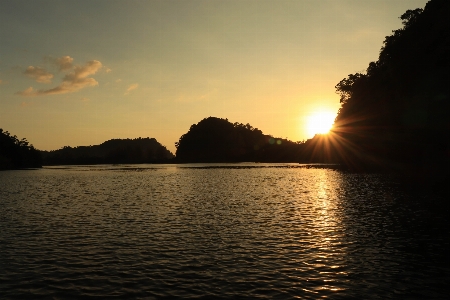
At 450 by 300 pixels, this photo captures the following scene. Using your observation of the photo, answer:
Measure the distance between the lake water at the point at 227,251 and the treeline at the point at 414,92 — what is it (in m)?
61.7

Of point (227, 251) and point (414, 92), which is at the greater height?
point (414, 92)

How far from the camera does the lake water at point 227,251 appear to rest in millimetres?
19797

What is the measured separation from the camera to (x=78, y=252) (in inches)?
1083

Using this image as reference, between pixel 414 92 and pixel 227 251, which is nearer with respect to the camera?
pixel 227 251

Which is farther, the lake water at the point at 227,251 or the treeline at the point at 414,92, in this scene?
the treeline at the point at 414,92

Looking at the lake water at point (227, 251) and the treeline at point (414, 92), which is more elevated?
the treeline at point (414, 92)

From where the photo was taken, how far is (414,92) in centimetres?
10794

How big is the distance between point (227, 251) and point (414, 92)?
98975 mm

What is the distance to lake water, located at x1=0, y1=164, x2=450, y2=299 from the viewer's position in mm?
19797

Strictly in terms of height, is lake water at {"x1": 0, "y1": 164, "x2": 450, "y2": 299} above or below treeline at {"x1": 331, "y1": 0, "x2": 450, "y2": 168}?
below

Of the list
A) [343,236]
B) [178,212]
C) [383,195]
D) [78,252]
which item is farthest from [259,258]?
[383,195]

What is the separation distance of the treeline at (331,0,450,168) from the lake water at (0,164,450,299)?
6167 cm

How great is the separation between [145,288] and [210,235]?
13507mm

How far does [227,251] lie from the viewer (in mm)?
27484
